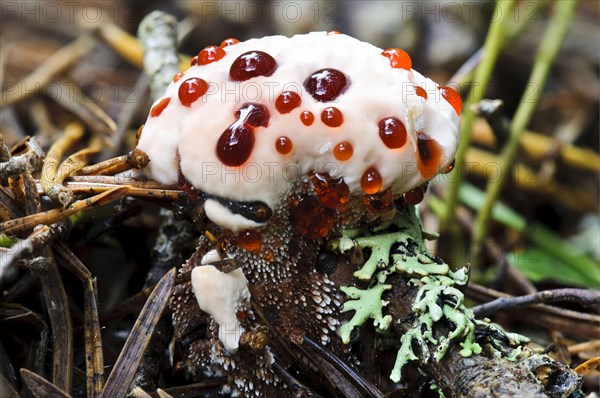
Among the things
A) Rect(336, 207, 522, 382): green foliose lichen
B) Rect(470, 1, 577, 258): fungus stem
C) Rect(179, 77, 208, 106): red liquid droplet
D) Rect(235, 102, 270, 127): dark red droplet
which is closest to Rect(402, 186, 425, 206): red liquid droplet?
Rect(336, 207, 522, 382): green foliose lichen

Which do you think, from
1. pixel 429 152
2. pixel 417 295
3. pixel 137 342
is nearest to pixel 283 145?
pixel 429 152

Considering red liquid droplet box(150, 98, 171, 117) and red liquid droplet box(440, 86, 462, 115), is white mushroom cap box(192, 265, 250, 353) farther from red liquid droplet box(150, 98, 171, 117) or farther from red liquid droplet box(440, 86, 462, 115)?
red liquid droplet box(440, 86, 462, 115)

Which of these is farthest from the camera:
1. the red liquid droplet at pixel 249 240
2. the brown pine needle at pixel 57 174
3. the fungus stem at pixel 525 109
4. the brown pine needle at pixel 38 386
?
the fungus stem at pixel 525 109

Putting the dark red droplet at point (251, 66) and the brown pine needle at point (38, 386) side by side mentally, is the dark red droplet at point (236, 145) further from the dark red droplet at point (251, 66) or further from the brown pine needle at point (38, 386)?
the brown pine needle at point (38, 386)

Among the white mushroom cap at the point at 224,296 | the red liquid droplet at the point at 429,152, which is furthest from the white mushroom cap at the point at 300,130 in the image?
the white mushroom cap at the point at 224,296

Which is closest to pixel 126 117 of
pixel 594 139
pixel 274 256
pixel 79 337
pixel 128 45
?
pixel 128 45

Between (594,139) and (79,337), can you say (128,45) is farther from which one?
(594,139)
